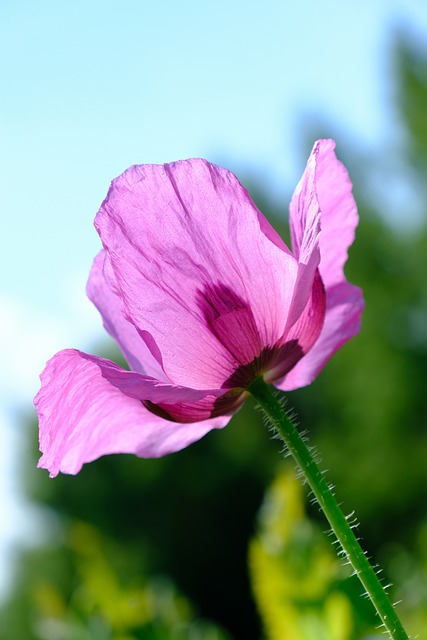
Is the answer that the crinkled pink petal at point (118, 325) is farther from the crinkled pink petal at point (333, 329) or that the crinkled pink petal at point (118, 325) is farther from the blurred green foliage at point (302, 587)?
the blurred green foliage at point (302, 587)

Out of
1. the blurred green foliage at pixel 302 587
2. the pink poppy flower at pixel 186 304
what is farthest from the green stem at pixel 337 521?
the blurred green foliage at pixel 302 587

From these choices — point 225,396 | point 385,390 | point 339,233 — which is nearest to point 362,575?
point 225,396

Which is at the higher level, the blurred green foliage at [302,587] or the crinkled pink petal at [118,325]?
the crinkled pink petal at [118,325]

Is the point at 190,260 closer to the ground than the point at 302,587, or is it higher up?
higher up

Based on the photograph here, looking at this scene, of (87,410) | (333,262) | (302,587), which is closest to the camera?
(87,410)

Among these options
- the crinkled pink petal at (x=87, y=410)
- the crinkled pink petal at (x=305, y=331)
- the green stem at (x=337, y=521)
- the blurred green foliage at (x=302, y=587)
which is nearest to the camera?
the green stem at (x=337, y=521)

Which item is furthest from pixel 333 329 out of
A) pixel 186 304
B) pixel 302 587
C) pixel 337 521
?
pixel 302 587

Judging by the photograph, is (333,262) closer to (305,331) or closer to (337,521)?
(305,331)
